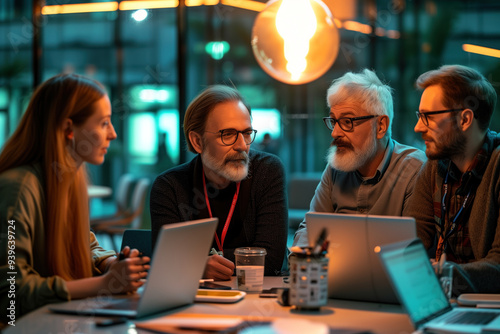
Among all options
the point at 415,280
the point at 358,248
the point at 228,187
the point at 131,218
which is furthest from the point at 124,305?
the point at 131,218

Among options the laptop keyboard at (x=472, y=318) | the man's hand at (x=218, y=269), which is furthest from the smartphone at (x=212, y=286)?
the laptop keyboard at (x=472, y=318)

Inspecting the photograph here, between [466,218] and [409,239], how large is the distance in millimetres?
729

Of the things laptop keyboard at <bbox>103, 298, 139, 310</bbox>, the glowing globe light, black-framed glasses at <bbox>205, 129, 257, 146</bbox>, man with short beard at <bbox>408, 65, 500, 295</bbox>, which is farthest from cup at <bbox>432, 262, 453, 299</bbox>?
the glowing globe light

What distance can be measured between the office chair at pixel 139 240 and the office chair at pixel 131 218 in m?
3.26

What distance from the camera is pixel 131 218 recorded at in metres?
6.43

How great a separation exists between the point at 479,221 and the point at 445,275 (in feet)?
1.96

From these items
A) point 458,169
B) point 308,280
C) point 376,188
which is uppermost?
point 458,169

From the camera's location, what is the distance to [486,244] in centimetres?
248

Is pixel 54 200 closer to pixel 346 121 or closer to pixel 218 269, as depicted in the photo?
pixel 218 269

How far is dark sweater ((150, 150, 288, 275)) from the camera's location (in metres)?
2.93

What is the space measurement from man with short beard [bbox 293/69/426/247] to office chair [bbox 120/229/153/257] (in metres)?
0.72

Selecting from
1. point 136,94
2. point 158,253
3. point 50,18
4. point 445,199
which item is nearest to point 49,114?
point 158,253

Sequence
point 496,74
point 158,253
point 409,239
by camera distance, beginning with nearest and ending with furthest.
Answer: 1. point 158,253
2. point 409,239
3. point 496,74

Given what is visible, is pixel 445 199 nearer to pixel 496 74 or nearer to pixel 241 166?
pixel 241 166
